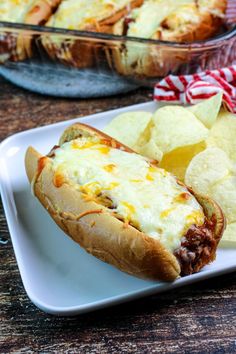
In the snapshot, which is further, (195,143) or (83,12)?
(83,12)

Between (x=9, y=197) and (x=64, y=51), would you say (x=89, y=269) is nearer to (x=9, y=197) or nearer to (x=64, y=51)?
(x=9, y=197)

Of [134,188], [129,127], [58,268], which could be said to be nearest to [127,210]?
[134,188]

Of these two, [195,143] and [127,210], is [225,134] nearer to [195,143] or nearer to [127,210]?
[195,143]

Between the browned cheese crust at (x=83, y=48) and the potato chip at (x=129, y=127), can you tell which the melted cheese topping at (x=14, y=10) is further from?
the potato chip at (x=129, y=127)

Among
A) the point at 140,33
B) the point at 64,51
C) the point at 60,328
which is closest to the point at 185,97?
the point at 140,33

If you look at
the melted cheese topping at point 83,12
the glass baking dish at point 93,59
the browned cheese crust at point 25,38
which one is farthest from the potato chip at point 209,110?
the browned cheese crust at point 25,38

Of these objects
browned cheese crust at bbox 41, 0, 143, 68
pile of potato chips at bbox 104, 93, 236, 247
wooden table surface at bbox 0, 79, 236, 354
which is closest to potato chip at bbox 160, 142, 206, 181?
pile of potato chips at bbox 104, 93, 236, 247
